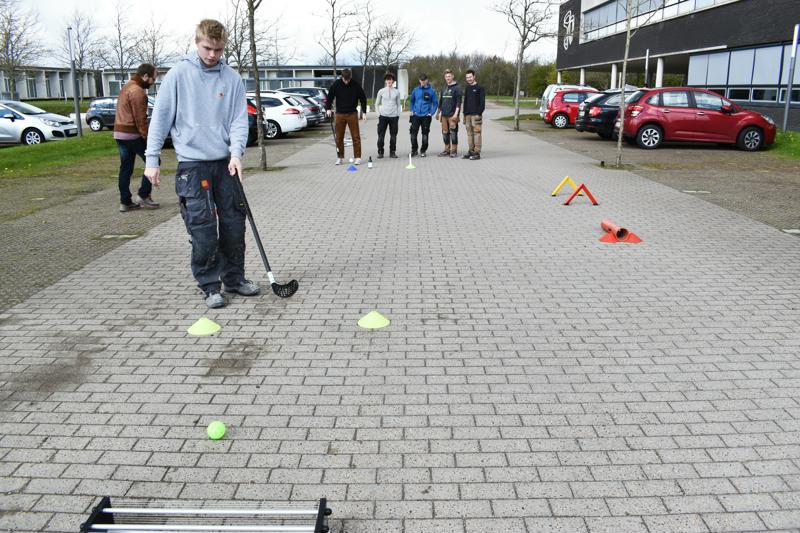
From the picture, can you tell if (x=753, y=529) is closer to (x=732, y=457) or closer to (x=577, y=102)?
(x=732, y=457)

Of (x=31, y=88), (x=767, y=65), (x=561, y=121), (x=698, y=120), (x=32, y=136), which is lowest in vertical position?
(x=32, y=136)

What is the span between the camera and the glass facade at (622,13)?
106ft

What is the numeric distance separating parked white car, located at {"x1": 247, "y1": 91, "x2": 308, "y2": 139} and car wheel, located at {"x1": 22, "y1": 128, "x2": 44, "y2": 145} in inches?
278

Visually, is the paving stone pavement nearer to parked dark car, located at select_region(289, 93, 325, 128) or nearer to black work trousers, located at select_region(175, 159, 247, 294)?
black work trousers, located at select_region(175, 159, 247, 294)

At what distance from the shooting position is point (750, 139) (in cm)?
1884

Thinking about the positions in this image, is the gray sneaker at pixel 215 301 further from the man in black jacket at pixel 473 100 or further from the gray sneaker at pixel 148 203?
the man in black jacket at pixel 473 100

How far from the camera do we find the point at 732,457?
354cm

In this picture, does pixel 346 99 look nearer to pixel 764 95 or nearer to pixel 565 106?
pixel 565 106

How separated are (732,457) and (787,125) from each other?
22777 mm

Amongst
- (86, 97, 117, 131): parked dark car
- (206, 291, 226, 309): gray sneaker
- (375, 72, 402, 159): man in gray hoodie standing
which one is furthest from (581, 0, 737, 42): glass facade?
(206, 291, 226, 309): gray sneaker

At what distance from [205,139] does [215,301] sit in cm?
134

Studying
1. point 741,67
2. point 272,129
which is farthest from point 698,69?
point 272,129

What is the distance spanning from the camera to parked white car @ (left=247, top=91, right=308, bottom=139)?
25.0m

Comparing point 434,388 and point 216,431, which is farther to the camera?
point 434,388
